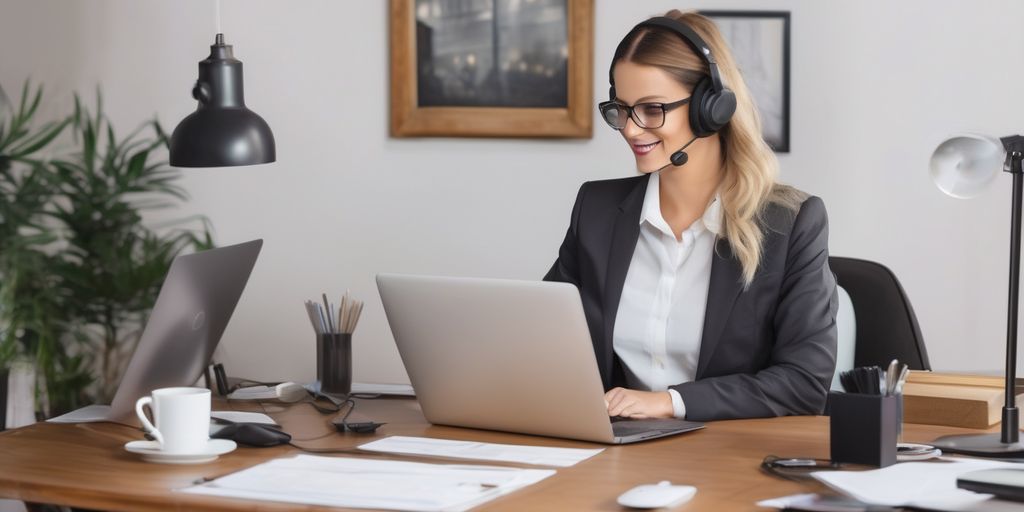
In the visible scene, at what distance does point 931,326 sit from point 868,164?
446 mm

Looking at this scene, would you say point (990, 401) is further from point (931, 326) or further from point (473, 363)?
point (931, 326)

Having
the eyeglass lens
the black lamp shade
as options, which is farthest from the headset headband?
the black lamp shade

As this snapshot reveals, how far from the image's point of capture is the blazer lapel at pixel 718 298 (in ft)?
7.07

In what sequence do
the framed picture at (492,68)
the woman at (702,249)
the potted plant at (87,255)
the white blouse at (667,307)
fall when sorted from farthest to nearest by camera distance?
the potted plant at (87,255), the framed picture at (492,68), the white blouse at (667,307), the woman at (702,249)

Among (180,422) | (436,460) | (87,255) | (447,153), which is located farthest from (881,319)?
(87,255)

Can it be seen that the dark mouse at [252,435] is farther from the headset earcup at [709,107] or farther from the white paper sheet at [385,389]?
the headset earcup at [709,107]

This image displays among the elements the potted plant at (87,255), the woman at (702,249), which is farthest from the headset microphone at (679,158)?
the potted plant at (87,255)

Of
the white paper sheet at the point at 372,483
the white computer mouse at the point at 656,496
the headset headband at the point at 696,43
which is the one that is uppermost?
the headset headband at the point at 696,43

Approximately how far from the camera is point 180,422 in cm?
163

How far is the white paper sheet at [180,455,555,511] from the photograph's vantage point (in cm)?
139

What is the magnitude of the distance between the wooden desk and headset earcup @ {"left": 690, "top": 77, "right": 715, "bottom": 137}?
1.76 ft

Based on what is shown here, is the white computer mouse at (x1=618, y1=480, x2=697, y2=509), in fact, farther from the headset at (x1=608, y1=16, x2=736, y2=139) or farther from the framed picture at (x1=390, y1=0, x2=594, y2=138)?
the framed picture at (x1=390, y1=0, x2=594, y2=138)

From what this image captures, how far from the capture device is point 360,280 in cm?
353

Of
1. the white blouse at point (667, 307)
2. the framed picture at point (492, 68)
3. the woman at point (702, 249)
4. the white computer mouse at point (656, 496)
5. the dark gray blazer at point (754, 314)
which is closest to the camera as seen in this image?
the white computer mouse at point (656, 496)
